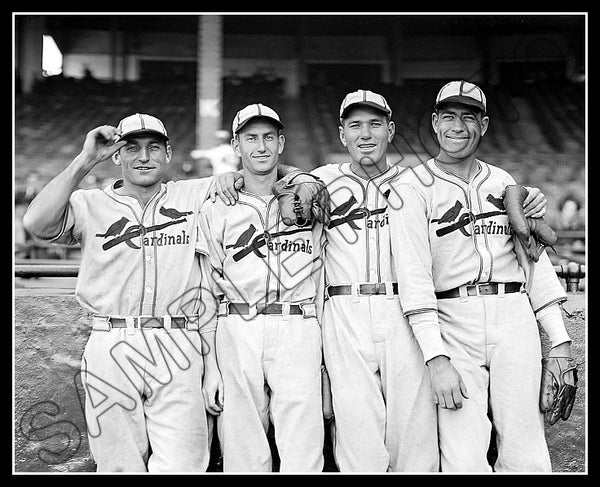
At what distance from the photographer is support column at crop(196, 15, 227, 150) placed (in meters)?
4.64

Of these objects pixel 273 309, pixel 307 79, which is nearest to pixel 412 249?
pixel 273 309

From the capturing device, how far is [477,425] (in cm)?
368

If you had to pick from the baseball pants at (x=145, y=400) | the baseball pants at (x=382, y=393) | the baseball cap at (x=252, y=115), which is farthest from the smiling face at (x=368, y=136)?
the baseball pants at (x=145, y=400)

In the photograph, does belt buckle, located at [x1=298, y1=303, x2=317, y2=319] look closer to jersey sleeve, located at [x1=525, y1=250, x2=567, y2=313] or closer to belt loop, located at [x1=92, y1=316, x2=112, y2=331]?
belt loop, located at [x1=92, y1=316, x2=112, y2=331]

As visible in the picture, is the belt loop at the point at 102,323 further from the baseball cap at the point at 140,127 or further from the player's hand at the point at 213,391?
the baseball cap at the point at 140,127

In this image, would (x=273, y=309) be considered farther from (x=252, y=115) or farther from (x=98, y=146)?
(x=98, y=146)

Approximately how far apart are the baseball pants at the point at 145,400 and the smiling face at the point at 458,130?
166 centimetres

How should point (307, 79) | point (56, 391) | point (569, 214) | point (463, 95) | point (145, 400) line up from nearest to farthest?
point (145, 400) → point (463, 95) → point (56, 391) → point (307, 79) → point (569, 214)

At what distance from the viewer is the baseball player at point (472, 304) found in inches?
143

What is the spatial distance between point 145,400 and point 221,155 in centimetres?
Answer: 173

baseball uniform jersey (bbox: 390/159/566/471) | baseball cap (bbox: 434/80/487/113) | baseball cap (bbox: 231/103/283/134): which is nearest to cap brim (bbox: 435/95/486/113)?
baseball cap (bbox: 434/80/487/113)

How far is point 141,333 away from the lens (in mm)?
3809
